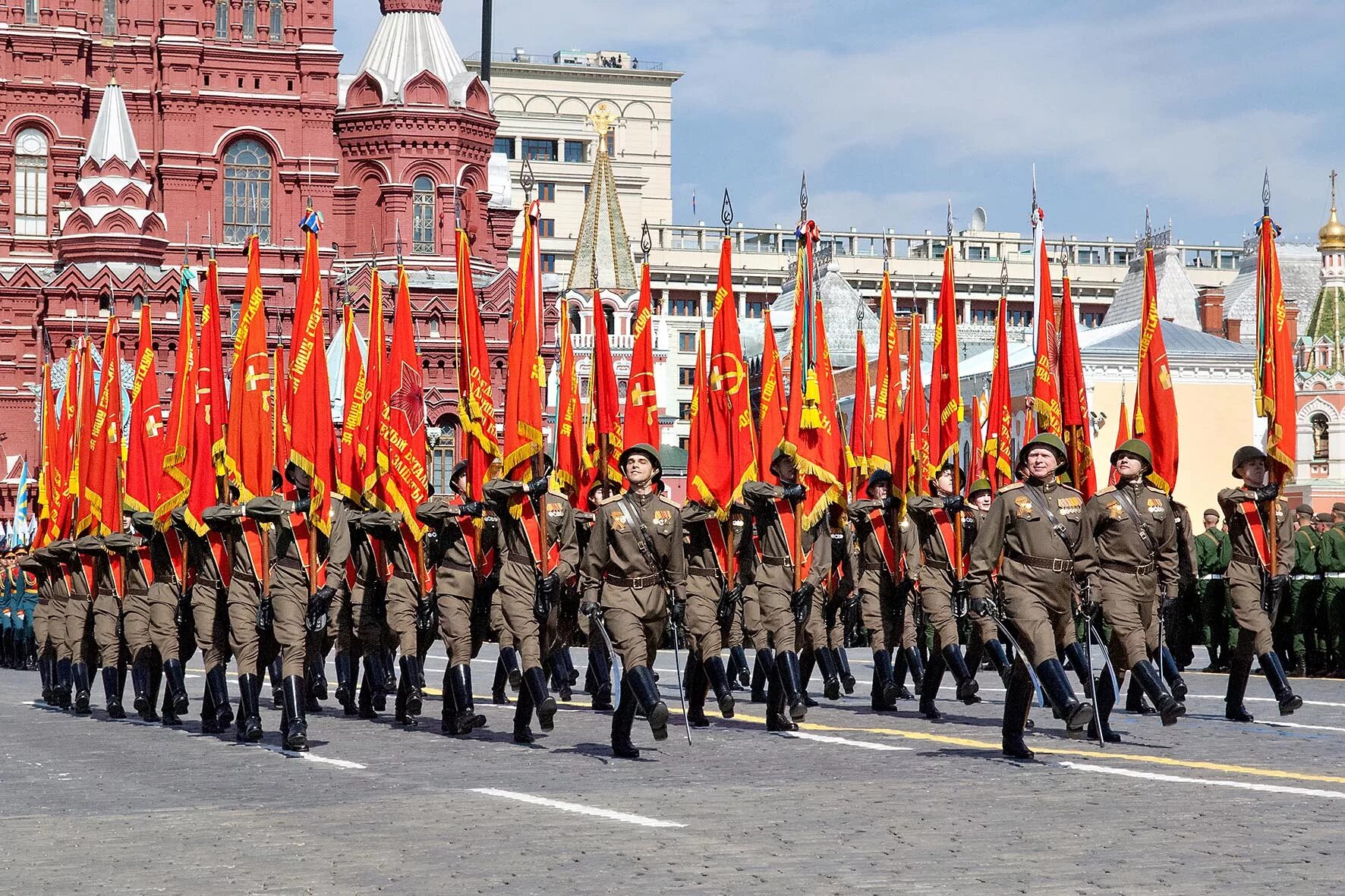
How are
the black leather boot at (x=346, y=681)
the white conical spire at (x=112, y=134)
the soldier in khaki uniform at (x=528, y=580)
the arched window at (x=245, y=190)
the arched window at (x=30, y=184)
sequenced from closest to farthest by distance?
the soldier in khaki uniform at (x=528, y=580)
the black leather boot at (x=346, y=681)
the white conical spire at (x=112, y=134)
the arched window at (x=30, y=184)
the arched window at (x=245, y=190)

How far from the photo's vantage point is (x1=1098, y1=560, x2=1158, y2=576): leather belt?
1342cm

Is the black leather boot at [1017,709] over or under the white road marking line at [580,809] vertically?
over

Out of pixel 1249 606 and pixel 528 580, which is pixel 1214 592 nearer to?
pixel 1249 606

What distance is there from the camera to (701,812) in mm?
9945

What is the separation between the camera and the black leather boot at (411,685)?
15453mm

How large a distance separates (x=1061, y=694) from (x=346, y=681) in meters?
7.01

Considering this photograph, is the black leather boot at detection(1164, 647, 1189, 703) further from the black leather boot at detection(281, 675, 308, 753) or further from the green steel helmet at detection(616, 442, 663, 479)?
the black leather boot at detection(281, 675, 308, 753)

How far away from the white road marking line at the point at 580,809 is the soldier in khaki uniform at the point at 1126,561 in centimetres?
384

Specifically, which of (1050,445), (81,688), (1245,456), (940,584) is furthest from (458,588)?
(1245,456)

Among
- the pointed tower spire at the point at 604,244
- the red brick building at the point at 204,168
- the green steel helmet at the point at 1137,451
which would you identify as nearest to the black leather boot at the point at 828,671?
the green steel helmet at the point at 1137,451

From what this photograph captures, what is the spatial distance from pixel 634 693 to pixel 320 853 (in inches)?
149

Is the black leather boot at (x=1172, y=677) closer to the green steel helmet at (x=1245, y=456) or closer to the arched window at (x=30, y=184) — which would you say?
the green steel helmet at (x=1245, y=456)

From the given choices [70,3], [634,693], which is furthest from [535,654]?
[70,3]

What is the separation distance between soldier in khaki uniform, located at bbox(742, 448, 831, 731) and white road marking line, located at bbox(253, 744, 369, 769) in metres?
2.88
